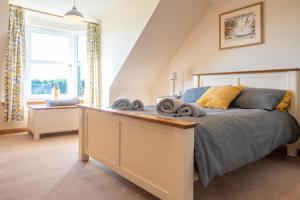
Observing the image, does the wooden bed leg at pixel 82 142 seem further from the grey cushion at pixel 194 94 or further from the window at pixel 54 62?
the window at pixel 54 62

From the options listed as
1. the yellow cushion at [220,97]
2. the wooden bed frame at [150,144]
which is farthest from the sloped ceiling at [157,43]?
the wooden bed frame at [150,144]

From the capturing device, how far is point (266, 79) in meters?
3.05

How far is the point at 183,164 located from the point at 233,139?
0.60 metres

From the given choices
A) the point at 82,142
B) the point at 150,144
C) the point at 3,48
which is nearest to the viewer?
the point at 150,144

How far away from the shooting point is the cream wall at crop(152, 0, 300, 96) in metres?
2.91

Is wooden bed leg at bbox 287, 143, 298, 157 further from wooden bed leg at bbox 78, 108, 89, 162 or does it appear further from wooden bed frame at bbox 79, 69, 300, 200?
wooden bed leg at bbox 78, 108, 89, 162

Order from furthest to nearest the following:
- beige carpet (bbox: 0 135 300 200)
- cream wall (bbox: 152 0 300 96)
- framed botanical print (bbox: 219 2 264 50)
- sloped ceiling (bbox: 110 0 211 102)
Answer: sloped ceiling (bbox: 110 0 211 102) < framed botanical print (bbox: 219 2 264 50) < cream wall (bbox: 152 0 300 96) < beige carpet (bbox: 0 135 300 200)

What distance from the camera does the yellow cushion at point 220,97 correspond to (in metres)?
2.75

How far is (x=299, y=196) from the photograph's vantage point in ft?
6.13

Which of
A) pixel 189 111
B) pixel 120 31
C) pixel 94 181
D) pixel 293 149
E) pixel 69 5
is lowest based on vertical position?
pixel 94 181

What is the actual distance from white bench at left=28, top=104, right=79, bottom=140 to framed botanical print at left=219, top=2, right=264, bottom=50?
9.51 ft

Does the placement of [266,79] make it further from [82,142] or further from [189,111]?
[82,142]

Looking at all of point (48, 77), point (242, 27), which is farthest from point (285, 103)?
point (48, 77)

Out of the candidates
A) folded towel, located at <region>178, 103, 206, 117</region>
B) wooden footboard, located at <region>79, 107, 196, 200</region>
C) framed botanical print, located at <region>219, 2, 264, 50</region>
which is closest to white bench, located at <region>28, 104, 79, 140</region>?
wooden footboard, located at <region>79, 107, 196, 200</region>
